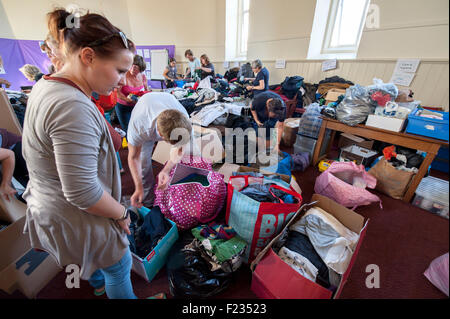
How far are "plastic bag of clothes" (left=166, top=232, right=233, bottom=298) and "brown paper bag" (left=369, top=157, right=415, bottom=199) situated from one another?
4.42 feet

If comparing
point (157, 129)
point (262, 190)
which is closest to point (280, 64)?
point (262, 190)

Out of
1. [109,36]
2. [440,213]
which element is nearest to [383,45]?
[440,213]

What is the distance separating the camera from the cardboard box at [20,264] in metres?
0.84

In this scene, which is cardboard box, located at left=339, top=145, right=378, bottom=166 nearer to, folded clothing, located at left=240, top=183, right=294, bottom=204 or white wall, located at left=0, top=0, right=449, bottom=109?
white wall, located at left=0, top=0, right=449, bottom=109

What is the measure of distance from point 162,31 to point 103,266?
704 centimetres

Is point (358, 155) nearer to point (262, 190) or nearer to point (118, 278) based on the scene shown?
point (262, 190)

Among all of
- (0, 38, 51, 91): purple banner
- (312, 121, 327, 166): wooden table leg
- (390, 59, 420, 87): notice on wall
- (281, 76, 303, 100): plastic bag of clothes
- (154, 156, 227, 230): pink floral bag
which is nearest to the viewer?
(390, 59, 420, 87): notice on wall

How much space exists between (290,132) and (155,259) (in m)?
2.31

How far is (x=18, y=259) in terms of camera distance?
2.93ft

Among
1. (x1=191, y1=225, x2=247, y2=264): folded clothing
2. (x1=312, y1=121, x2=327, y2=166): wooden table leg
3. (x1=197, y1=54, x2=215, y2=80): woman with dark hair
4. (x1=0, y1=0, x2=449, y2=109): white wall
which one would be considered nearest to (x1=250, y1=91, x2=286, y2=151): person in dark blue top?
(x1=312, y1=121, x2=327, y2=166): wooden table leg

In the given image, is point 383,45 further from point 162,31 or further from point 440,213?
point 162,31

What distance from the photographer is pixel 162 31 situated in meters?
5.84

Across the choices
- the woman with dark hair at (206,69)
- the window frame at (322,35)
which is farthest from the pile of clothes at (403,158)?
the woman with dark hair at (206,69)

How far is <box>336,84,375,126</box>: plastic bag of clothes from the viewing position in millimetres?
1549
